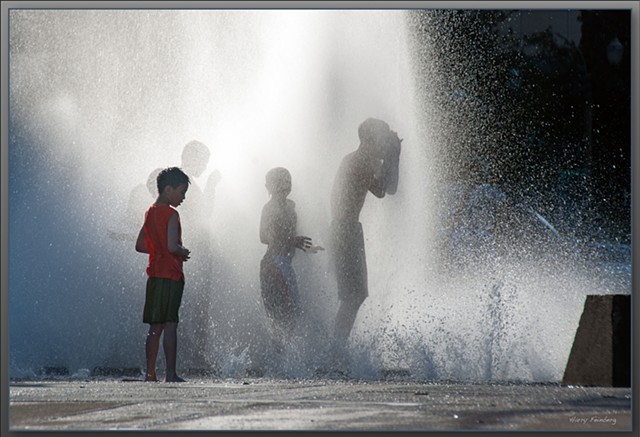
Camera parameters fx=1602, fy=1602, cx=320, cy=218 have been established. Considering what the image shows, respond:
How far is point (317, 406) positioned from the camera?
6770 mm

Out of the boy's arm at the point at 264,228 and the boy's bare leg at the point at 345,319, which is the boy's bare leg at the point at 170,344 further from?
the boy's arm at the point at 264,228

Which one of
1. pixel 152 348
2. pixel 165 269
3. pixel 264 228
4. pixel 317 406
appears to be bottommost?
pixel 317 406

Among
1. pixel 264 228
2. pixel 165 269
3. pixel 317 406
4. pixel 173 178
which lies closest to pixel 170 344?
pixel 165 269

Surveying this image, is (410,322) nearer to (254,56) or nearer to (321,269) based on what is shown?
(321,269)

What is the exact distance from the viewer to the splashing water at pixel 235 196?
9.32 metres

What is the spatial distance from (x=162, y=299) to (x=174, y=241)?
12.0 inches

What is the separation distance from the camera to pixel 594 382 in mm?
8039

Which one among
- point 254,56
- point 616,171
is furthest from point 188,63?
point 616,171

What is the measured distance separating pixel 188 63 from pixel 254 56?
17.8 inches

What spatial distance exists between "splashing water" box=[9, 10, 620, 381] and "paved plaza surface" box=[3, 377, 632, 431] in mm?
1077

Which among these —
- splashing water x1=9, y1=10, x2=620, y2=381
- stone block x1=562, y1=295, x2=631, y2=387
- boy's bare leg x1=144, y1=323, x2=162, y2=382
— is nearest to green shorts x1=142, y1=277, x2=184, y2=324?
boy's bare leg x1=144, y1=323, x2=162, y2=382

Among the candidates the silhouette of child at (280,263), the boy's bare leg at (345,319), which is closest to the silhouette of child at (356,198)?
the boy's bare leg at (345,319)

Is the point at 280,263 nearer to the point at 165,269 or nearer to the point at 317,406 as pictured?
the point at 165,269

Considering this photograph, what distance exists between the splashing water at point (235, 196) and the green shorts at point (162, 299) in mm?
1020
